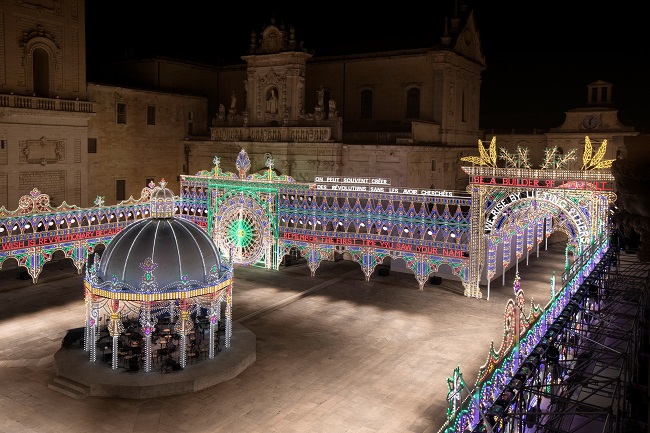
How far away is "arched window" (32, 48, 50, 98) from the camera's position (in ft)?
111

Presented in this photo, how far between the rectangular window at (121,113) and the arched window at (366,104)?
16.2 metres

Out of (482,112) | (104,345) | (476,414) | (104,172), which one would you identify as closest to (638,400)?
(476,414)

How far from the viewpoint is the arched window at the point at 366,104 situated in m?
43.2

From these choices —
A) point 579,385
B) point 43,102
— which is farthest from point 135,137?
point 579,385

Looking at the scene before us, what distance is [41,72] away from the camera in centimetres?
3394

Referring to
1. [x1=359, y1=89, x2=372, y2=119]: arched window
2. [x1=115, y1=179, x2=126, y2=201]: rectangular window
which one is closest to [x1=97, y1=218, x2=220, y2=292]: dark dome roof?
[x1=115, y1=179, x2=126, y2=201]: rectangular window

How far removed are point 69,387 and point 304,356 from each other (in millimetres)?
6669

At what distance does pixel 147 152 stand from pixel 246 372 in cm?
2817

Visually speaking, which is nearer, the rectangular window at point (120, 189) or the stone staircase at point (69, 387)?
the stone staircase at point (69, 387)

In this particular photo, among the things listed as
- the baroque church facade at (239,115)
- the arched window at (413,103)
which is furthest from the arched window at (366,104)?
the arched window at (413,103)

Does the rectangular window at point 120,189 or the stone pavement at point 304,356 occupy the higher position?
the rectangular window at point 120,189

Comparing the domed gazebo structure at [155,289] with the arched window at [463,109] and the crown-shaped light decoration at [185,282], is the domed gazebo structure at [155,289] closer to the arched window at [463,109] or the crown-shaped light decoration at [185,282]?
the crown-shaped light decoration at [185,282]

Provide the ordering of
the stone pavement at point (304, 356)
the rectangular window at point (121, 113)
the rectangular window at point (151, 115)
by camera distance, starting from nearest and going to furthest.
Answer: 1. the stone pavement at point (304, 356)
2. the rectangular window at point (121, 113)
3. the rectangular window at point (151, 115)

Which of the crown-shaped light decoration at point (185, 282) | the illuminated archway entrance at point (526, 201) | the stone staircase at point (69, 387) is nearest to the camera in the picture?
the stone staircase at point (69, 387)
